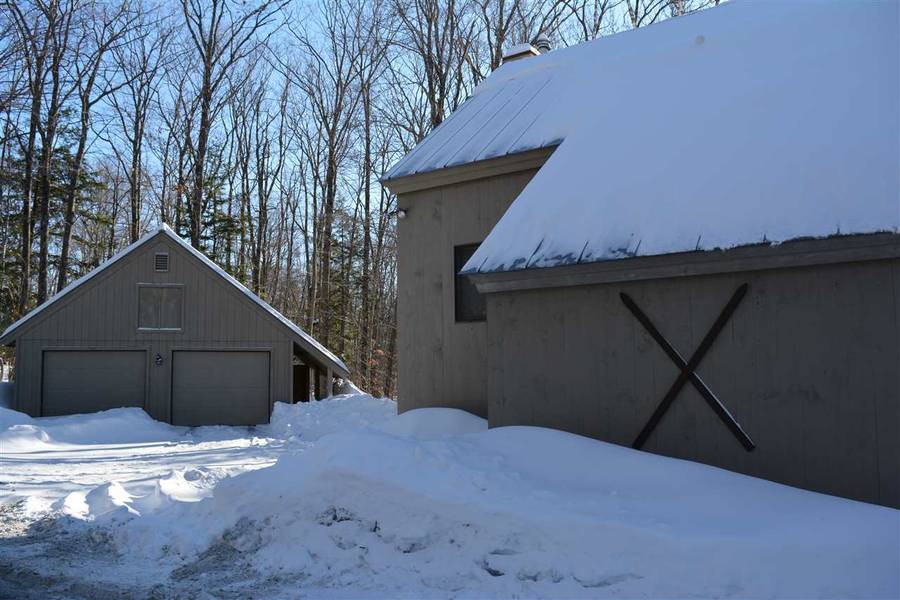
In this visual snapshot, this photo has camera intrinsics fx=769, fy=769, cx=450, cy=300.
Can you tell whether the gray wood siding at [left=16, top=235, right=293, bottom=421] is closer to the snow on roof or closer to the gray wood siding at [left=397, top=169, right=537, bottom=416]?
the gray wood siding at [left=397, top=169, right=537, bottom=416]

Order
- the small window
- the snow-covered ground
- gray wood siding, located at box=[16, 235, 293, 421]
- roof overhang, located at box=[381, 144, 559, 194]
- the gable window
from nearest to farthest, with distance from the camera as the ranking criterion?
the snow-covered ground, roof overhang, located at box=[381, 144, 559, 194], the small window, gray wood siding, located at box=[16, 235, 293, 421], the gable window

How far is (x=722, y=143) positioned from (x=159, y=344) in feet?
49.6

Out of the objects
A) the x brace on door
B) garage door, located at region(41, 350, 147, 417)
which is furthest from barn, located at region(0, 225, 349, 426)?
the x brace on door

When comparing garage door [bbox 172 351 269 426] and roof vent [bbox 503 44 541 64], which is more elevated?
roof vent [bbox 503 44 541 64]

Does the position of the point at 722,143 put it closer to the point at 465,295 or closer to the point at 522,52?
the point at 465,295

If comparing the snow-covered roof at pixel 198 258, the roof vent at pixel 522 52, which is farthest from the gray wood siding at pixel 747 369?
the snow-covered roof at pixel 198 258

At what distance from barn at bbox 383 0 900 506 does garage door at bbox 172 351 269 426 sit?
11.0 meters

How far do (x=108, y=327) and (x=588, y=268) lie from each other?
1464 centimetres

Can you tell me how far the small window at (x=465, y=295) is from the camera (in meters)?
11.6

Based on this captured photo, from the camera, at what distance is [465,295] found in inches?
463

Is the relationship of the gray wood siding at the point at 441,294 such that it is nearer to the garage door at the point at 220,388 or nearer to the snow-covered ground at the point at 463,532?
the snow-covered ground at the point at 463,532

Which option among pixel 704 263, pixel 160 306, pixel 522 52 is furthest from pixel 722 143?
pixel 160 306

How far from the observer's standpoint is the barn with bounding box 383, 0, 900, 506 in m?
6.39

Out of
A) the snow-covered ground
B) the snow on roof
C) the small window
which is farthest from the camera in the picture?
the small window
